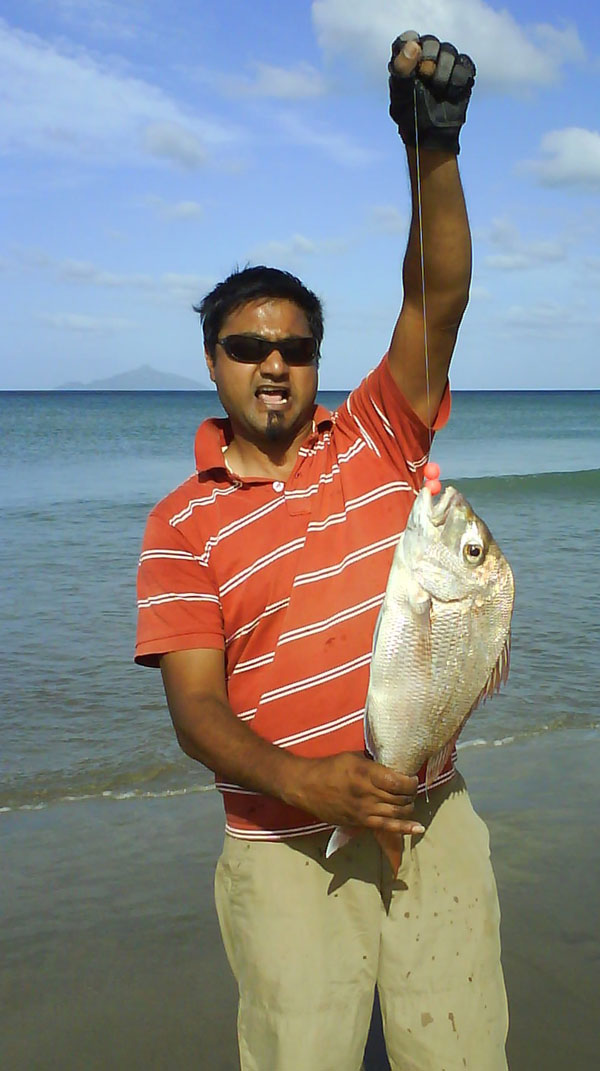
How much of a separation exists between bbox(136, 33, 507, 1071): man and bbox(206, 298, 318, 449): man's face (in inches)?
7.9

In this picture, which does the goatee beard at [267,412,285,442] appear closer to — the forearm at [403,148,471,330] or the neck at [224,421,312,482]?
the neck at [224,421,312,482]

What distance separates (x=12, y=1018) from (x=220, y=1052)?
87 cm

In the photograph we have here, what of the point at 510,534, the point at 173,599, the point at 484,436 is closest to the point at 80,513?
the point at 510,534

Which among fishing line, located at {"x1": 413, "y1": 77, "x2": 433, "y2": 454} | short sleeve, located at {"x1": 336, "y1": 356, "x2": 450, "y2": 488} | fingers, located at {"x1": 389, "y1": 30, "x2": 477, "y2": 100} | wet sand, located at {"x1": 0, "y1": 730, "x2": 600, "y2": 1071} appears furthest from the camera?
wet sand, located at {"x1": 0, "y1": 730, "x2": 600, "y2": 1071}

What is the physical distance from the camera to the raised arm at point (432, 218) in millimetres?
2559

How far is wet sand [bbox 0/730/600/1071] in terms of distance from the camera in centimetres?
389

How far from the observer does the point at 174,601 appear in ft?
9.07

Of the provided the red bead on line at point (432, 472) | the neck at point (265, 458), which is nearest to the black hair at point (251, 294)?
the neck at point (265, 458)

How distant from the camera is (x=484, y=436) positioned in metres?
47.2

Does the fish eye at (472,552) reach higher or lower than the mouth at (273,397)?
lower

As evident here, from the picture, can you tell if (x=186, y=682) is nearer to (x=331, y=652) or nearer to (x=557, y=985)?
(x=331, y=652)

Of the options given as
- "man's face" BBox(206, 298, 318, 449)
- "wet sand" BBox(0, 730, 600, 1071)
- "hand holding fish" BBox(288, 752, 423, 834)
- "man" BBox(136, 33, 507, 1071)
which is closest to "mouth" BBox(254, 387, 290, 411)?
"man's face" BBox(206, 298, 318, 449)

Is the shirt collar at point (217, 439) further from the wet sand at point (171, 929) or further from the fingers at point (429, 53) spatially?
the wet sand at point (171, 929)

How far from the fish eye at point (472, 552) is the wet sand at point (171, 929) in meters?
2.27
